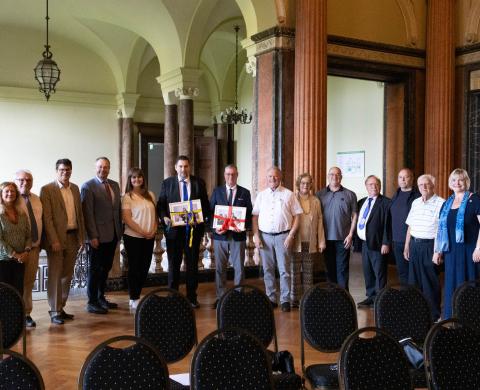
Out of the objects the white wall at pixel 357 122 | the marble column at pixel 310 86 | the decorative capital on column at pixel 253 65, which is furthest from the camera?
the white wall at pixel 357 122

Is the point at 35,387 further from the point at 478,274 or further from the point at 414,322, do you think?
the point at 478,274

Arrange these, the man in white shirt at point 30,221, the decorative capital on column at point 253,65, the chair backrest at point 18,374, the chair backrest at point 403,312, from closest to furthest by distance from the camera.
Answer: the chair backrest at point 18,374 → the chair backrest at point 403,312 → the man in white shirt at point 30,221 → the decorative capital on column at point 253,65

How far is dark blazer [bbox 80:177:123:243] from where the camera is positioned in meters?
6.10

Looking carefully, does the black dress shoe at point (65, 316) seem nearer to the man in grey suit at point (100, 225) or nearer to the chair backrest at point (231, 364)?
the man in grey suit at point (100, 225)

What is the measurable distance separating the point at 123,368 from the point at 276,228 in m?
3.85

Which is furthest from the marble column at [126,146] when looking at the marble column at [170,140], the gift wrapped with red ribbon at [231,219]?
the gift wrapped with red ribbon at [231,219]

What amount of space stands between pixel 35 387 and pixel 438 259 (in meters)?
4.05

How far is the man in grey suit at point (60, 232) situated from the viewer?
5.72 metres

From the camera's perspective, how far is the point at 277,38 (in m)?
8.02

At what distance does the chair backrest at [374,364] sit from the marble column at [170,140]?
10.4 m

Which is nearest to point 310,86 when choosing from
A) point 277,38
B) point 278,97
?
point 278,97

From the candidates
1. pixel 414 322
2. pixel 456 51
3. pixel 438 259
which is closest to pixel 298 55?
pixel 456 51

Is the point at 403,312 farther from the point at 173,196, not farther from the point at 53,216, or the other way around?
the point at 53,216

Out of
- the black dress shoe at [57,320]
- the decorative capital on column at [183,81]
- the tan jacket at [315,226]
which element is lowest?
the black dress shoe at [57,320]
